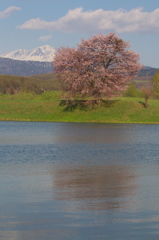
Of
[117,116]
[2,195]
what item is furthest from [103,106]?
[2,195]

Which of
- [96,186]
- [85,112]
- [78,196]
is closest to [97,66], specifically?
[85,112]

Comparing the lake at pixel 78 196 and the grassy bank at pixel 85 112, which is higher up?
the lake at pixel 78 196

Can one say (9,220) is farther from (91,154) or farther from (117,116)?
(117,116)

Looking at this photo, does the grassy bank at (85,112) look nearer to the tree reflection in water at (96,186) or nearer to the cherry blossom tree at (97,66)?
the cherry blossom tree at (97,66)

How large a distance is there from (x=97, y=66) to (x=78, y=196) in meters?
60.5

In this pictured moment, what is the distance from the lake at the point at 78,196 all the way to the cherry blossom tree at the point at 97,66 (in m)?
45.0

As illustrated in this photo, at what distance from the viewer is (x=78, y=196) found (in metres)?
14.5

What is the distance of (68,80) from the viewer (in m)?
71.8

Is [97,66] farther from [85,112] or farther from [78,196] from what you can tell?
[78,196]

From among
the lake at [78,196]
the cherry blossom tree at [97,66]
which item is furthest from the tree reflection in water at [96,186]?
the cherry blossom tree at [97,66]

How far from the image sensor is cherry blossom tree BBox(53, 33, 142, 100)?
236 feet

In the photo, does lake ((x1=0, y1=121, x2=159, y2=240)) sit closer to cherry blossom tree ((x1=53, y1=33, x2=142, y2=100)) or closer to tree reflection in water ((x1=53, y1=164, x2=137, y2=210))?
tree reflection in water ((x1=53, y1=164, x2=137, y2=210))

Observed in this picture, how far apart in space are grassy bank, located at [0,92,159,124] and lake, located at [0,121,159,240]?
40985 mm

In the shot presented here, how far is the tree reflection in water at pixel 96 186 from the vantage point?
535 inches
